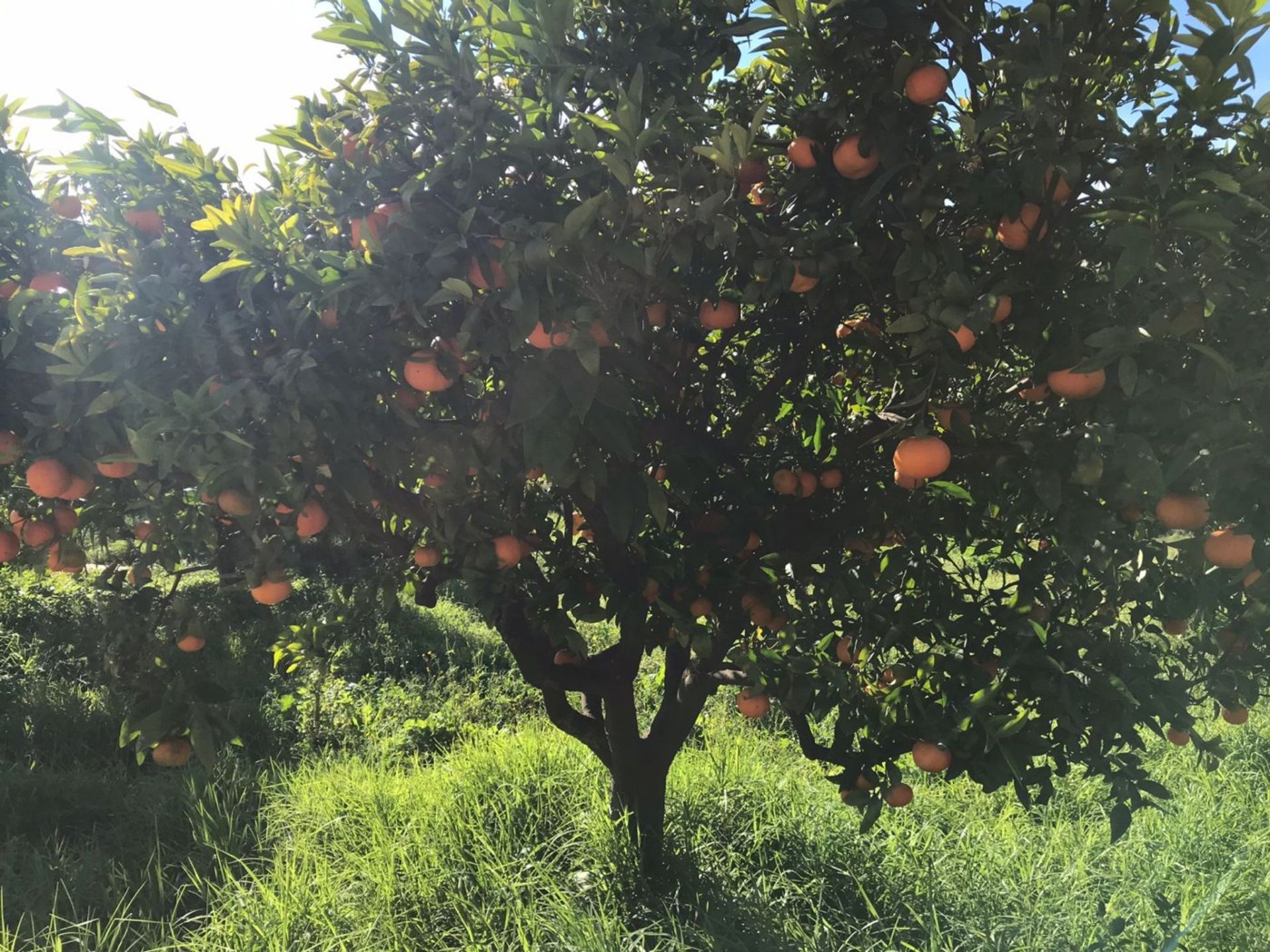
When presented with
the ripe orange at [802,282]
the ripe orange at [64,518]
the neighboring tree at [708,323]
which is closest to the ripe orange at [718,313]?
the neighboring tree at [708,323]

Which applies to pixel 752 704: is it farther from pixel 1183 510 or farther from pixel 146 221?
pixel 146 221

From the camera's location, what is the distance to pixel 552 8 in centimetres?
112

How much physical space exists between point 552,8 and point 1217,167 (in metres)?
0.93

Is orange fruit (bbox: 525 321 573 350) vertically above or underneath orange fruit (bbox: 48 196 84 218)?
underneath

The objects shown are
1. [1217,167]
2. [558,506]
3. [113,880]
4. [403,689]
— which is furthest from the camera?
[403,689]

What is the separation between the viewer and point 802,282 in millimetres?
1392

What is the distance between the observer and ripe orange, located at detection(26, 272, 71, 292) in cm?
135

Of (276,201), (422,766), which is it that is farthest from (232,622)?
(276,201)

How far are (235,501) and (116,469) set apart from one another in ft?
1.00

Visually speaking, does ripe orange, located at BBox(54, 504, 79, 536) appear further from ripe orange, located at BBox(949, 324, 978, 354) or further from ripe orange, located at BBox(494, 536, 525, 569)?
ripe orange, located at BBox(949, 324, 978, 354)

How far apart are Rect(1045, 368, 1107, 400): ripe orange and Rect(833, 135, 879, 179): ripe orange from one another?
43 centimetres

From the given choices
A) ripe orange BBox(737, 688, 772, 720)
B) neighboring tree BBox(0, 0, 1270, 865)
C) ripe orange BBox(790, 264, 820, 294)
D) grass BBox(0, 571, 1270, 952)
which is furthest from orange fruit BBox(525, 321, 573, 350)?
grass BBox(0, 571, 1270, 952)

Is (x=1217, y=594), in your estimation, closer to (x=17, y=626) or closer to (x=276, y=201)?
(x=276, y=201)

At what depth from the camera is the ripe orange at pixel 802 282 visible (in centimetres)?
133
